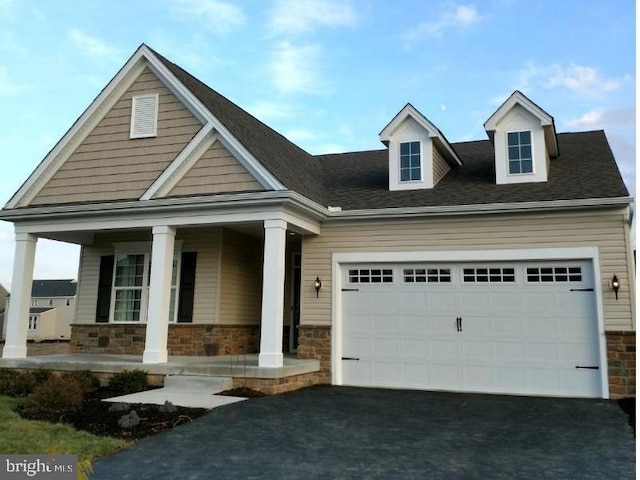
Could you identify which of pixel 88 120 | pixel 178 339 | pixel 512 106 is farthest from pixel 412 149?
pixel 88 120

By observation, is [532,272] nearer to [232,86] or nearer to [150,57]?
[150,57]

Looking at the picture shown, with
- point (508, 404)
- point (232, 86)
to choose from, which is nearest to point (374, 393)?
point (508, 404)

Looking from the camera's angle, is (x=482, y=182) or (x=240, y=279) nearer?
(x=482, y=182)

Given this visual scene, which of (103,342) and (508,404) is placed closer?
(508,404)

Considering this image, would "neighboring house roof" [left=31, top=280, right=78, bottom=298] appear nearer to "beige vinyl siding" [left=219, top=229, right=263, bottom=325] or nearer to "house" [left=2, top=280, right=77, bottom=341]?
"house" [left=2, top=280, right=77, bottom=341]

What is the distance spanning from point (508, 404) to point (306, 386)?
3.86 metres

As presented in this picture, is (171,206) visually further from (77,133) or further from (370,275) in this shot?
(370,275)

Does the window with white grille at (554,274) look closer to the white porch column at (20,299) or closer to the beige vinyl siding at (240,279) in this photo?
the beige vinyl siding at (240,279)

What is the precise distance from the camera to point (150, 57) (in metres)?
12.3

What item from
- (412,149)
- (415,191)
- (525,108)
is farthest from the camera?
(412,149)

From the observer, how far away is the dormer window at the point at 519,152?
1167 cm

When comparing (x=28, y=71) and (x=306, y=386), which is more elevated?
(x=28, y=71)

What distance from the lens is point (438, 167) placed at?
12688 mm

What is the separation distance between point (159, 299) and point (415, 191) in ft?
19.4
